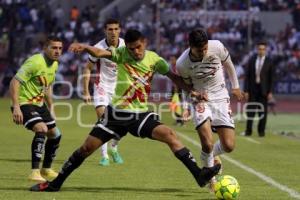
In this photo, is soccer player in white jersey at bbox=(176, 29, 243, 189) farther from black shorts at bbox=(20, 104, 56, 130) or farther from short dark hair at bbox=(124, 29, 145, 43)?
black shorts at bbox=(20, 104, 56, 130)

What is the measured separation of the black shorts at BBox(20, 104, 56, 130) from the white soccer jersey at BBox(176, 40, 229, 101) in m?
2.25

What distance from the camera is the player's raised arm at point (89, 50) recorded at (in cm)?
999

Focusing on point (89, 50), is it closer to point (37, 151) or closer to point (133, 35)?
point (133, 35)

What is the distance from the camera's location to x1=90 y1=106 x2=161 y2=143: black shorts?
35.4 ft

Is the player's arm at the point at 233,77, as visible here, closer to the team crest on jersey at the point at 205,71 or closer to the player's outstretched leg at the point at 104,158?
the team crest on jersey at the point at 205,71

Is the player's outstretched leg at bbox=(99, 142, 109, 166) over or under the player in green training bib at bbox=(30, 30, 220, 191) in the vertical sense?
under

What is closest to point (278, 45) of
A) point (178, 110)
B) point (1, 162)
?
point (178, 110)

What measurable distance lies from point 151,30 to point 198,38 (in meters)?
34.1

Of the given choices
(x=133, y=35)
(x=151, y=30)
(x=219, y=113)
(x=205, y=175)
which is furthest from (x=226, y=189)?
(x=151, y=30)

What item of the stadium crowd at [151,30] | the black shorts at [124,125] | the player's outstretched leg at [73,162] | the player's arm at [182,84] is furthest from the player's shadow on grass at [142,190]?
the stadium crowd at [151,30]

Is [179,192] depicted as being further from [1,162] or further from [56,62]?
[1,162]

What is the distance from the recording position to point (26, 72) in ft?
39.9

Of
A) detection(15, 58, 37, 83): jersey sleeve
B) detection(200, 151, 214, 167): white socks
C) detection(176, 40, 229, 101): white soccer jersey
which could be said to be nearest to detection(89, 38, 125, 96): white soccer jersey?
detection(15, 58, 37, 83): jersey sleeve

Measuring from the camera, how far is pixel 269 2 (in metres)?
47.5
